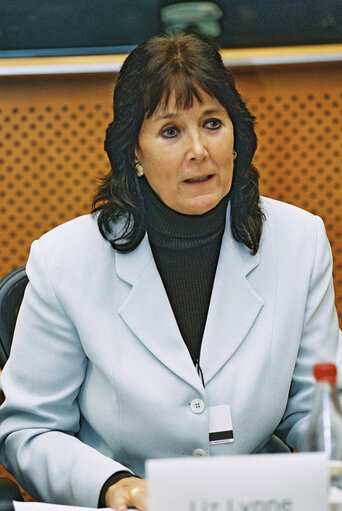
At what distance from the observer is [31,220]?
11.5ft

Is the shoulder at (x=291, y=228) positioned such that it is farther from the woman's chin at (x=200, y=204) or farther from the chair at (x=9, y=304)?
the chair at (x=9, y=304)

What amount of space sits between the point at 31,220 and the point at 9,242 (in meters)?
0.15

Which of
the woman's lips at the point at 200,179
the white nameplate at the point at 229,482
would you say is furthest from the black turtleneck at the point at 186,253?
the white nameplate at the point at 229,482

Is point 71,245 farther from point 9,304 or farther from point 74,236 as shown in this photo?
point 9,304

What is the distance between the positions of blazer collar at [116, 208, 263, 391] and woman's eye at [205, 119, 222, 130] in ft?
0.96

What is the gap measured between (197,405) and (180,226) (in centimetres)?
44

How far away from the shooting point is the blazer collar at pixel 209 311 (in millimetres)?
1609

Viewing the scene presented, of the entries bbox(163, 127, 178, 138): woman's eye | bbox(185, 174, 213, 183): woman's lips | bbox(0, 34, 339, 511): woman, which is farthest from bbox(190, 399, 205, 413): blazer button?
bbox(163, 127, 178, 138): woman's eye

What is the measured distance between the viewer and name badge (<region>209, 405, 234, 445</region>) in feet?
5.22

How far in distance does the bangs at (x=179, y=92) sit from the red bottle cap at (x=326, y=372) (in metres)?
0.78

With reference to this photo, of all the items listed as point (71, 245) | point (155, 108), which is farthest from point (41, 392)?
point (155, 108)

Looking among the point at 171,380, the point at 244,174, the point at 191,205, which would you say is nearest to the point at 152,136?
the point at 191,205

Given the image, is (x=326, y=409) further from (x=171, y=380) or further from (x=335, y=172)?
(x=335, y=172)

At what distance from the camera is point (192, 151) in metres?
1.59
